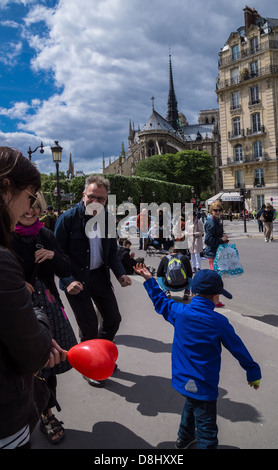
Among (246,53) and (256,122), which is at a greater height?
(246,53)

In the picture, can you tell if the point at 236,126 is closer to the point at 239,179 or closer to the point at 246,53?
the point at 239,179

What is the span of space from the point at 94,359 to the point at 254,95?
48.4 metres

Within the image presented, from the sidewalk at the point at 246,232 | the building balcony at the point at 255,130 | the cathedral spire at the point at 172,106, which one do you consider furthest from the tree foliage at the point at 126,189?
the cathedral spire at the point at 172,106

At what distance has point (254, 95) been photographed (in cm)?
4362

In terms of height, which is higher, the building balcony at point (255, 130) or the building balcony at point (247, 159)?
the building balcony at point (255, 130)

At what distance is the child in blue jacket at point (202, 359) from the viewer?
210 centimetres

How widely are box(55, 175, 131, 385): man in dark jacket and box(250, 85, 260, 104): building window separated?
150 ft

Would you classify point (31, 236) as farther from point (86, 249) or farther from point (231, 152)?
point (231, 152)

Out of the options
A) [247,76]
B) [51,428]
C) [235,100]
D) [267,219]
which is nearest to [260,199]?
[235,100]

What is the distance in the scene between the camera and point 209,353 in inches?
85.1

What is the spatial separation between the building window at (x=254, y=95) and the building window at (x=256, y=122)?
1.66m

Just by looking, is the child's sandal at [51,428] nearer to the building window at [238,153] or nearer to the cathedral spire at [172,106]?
the building window at [238,153]

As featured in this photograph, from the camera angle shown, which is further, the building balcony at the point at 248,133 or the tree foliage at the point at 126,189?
the building balcony at the point at 248,133
